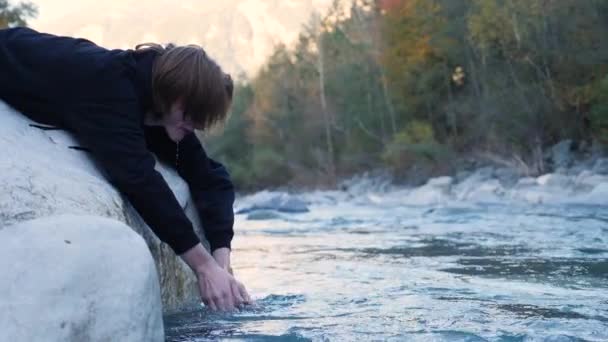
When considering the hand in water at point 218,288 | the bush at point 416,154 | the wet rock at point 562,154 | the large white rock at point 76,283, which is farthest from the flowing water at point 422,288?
the bush at point 416,154

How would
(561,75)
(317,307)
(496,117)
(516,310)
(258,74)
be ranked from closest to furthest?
1. (516,310)
2. (317,307)
3. (561,75)
4. (496,117)
5. (258,74)

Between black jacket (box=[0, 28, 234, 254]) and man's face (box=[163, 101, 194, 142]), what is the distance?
0.29 ft

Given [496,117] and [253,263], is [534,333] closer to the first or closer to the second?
[253,263]

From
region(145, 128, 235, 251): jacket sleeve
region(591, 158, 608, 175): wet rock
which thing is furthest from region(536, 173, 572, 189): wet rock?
region(145, 128, 235, 251): jacket sleeve

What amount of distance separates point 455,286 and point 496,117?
21.1 m

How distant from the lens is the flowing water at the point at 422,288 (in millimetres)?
2695

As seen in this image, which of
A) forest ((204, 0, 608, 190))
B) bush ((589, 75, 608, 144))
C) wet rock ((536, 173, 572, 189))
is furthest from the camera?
forest ((204, 0, 608, 190))

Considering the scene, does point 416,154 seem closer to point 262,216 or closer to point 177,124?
point 262,216

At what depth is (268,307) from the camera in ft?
10.8

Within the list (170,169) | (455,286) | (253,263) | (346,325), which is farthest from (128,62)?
(253,263)

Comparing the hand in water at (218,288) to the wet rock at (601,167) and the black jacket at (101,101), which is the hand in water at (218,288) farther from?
→ the wet rock at (601,167)

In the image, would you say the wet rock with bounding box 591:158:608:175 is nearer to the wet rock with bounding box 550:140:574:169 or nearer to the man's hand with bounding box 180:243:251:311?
the wet rock with bounding box 550:140:574:169

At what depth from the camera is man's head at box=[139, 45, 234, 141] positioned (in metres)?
2.56

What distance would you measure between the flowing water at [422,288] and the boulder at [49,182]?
47 cm
